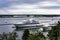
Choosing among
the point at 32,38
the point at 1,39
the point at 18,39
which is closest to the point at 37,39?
the point at 32,38

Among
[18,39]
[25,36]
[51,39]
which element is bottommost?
[18,39]

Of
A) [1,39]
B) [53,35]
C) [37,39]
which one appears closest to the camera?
[37,39]

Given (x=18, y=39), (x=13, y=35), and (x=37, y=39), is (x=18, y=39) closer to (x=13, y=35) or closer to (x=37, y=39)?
(x=13, y=35)

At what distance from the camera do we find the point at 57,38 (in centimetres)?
1311

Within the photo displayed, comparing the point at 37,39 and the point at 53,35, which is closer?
the point at 37,39

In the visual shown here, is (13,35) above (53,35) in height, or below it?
below

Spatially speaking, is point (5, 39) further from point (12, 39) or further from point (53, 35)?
point (53, 35)

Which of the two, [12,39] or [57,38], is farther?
[12,39]

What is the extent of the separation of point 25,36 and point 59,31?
4690mm

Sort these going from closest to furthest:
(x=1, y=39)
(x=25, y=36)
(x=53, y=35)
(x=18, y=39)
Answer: (x=53, y=35) → (x=25, y=36) → (x=1, y=39) → (x=18, y=39)

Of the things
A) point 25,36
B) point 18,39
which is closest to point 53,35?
point 25,36

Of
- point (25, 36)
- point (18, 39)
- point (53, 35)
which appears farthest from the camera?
point (18, 39)

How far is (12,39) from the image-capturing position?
18.2m

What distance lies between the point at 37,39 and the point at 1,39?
6.73m
